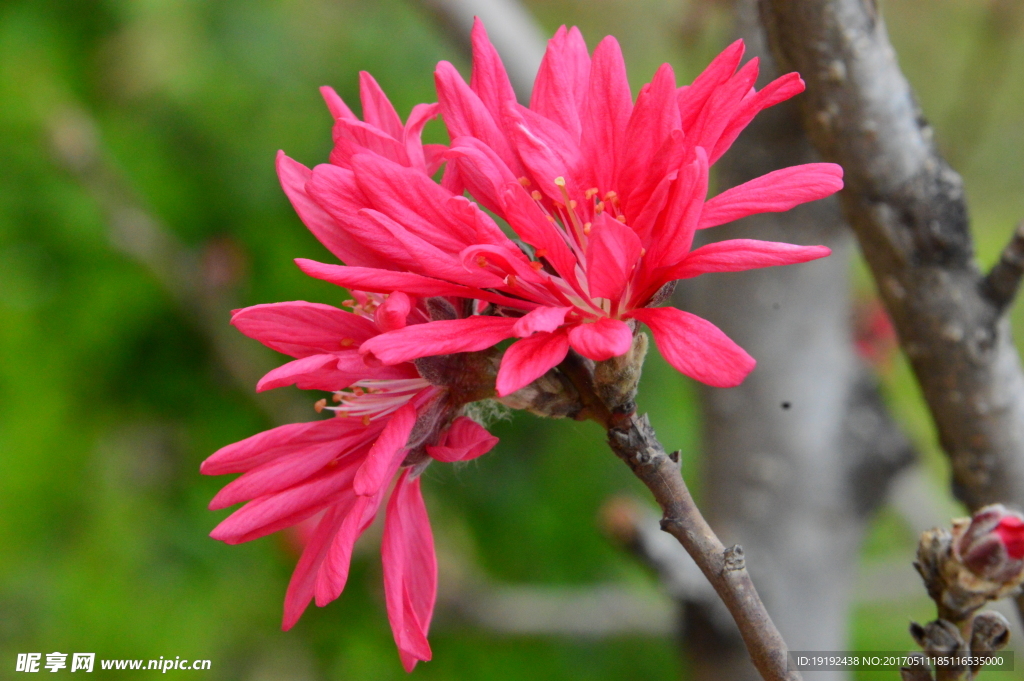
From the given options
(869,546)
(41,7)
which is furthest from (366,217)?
(869,546)

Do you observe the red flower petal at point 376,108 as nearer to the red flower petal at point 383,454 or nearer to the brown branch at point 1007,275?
the red flower petal at point 383,454

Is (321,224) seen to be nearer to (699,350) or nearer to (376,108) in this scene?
(376,108)

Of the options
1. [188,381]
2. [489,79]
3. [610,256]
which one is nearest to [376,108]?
[489,79]

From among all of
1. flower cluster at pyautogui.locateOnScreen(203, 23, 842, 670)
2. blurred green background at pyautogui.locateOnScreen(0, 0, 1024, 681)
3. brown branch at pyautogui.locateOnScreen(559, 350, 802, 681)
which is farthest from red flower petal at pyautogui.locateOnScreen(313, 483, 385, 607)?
blurred green background at pyautogui.locateOnScreen(0, 0, 1024, 681)

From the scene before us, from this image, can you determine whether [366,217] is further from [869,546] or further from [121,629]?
[869,546]

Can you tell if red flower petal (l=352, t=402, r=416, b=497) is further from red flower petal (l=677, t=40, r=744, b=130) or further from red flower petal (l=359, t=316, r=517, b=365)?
red flower petal (l=677, t=40, r=744, b=130)
